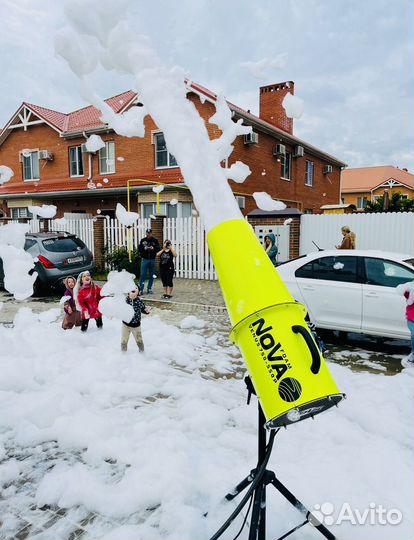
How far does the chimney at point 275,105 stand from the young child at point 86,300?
18710mm

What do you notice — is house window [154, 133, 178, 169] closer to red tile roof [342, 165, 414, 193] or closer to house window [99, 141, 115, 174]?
house window [99, 141, 115, 174]

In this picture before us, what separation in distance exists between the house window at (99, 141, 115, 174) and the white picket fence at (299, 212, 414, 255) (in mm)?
11740

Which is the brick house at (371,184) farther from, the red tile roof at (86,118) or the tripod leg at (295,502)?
the tripod leg at (295,502)

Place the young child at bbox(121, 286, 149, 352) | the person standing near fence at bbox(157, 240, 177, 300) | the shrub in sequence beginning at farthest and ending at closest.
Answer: the shrub, the person standing near fence at bbox(157, 240, 177, 300), the young child at bbox(121, 286, 149, 352)

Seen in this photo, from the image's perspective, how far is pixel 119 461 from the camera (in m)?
3.32

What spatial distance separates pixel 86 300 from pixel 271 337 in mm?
5878

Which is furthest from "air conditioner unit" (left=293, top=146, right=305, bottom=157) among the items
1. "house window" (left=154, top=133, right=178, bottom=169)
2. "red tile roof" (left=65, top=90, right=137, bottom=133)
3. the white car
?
the white car

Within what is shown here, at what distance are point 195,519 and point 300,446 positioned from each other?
4.02ft

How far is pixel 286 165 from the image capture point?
22.7 metres

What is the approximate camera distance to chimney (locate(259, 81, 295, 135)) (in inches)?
898

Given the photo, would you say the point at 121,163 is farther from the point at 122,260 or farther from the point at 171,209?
the point at 122,260

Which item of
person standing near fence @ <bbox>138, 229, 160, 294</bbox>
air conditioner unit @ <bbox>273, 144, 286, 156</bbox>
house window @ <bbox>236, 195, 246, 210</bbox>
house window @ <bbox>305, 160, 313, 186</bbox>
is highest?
air conditioner unit @ <bbox>273, 144, 286, 156</bbox>

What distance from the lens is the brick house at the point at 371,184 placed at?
46188 millimetres

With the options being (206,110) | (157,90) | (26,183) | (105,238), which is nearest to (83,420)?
(157,90)
